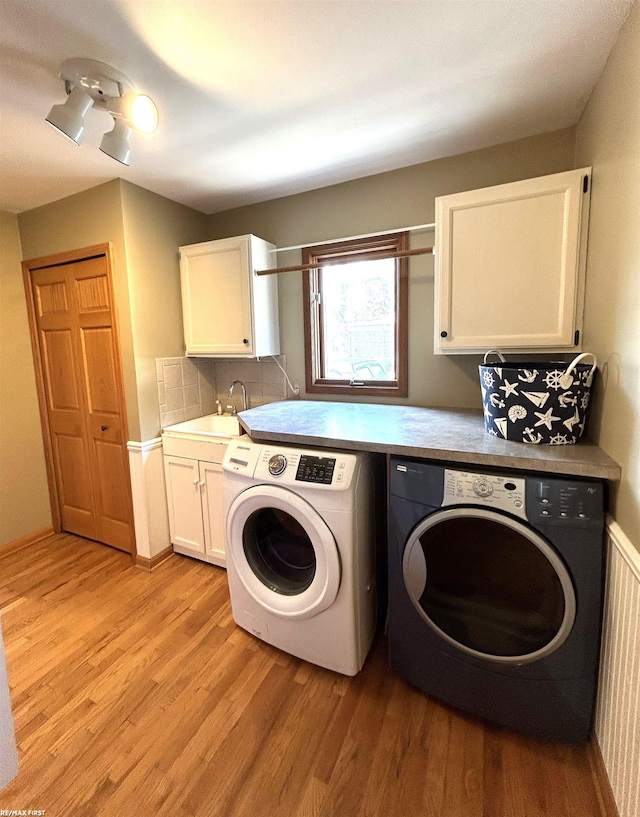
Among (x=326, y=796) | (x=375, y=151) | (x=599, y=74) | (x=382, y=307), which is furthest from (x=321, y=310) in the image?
(x=326, y=796)

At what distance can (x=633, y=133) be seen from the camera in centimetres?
103

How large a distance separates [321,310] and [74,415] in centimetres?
185

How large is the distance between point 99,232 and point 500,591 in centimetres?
273

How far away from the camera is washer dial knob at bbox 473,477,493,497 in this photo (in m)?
1.18

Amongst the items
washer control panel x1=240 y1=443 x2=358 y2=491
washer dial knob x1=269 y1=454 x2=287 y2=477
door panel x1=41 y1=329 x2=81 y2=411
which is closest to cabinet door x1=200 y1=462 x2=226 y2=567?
washer control panel x1=240 y1=443 x2=358 y2=491

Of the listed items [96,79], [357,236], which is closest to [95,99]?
[96,79]

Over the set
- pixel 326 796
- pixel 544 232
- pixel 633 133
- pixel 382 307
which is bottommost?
pixel 326 796

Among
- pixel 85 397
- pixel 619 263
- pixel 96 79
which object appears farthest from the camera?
pixel 85 397

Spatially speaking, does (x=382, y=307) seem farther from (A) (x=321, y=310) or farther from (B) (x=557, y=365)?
(B) (x=557, y=365)

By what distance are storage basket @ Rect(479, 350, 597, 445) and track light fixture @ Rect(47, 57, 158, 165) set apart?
5.13ft

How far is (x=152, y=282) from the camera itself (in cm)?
226

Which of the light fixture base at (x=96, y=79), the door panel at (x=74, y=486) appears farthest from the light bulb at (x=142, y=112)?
the door panel at (x=74, y=486)

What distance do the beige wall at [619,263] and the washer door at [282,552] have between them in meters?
0.98

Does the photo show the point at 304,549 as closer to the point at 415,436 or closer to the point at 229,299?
the point at 415,436
